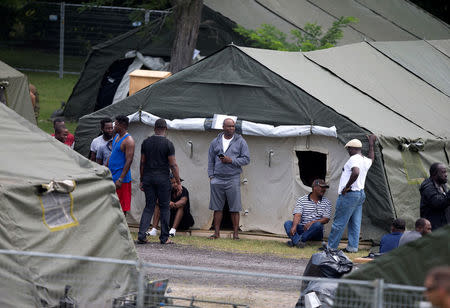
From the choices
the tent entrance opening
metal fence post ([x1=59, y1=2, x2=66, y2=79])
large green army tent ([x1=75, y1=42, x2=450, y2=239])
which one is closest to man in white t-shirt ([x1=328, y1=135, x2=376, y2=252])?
large green army tent ([x1=75, y1=42, x2=450, y2=239])

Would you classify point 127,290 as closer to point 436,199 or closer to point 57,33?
point 436,199

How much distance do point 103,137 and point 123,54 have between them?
8.34 m

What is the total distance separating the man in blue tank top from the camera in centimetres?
1229

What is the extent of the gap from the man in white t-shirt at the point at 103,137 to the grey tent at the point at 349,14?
8.13 metres

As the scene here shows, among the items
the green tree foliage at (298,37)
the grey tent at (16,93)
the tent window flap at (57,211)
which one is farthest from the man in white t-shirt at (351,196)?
the grey tent at (16,93)

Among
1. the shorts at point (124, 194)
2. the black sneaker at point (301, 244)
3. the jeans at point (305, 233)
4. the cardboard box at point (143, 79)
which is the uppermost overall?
the cardboard box at point (143, 79)

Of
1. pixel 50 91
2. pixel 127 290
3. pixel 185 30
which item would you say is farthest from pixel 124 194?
pixel 50 91

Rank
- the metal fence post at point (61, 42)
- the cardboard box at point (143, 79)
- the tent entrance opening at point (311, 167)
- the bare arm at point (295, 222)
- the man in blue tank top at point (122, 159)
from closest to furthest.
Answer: the man in blue tank top at point (122, 159)
the bare arm at point (295, 222)
the tent entrance opening at point (311, 167)
the cardboard box at point (143, 79)
the metal fence post at point (61, 42)

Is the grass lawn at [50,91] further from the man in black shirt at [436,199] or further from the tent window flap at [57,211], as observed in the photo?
the tent window flap at [57,211]

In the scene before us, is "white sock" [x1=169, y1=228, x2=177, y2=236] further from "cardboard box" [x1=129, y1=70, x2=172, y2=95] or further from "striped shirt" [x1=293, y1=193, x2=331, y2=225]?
"cardboard box" [x1=129, y1=70, x2=172, y2=95]

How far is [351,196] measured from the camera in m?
12.3

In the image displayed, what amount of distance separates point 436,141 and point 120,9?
46.8 ft

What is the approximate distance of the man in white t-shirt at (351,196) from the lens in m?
12.2

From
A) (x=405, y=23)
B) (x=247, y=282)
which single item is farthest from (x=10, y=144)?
(x=405, y=23)
